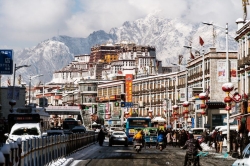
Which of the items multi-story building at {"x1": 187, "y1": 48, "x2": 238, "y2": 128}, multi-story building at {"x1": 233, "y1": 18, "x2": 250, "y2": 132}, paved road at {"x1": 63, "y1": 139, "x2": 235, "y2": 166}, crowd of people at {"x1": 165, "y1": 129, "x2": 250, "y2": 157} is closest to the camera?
paved road at {"x1": 63, "y1": 139, "x2": 235, "y2": 166}

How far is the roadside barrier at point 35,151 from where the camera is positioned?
19058 millimetres

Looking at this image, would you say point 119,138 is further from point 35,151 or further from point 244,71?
point 35,151

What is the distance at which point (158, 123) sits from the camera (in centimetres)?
12375

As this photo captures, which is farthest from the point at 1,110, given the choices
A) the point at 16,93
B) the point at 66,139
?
the point at 66,139

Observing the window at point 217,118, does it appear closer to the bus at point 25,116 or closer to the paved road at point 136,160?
the bus at point 25,116

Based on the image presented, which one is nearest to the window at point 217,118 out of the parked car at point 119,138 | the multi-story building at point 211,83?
the multi-story building at point 211,83

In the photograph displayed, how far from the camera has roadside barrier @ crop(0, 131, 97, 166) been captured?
19.1 m

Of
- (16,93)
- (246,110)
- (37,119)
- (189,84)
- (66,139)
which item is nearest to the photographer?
(66,139)

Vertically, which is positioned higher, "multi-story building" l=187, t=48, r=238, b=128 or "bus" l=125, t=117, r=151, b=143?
"multi-story building" l=187, t=48, r=238, b=128

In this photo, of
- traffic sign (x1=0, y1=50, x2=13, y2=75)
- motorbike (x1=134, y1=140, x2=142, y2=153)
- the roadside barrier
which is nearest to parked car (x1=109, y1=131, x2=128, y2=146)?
traffic sign (x1=0, y1=50, x2=13, y2=75)

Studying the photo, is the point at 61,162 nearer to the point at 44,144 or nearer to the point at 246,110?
the point at 44,144

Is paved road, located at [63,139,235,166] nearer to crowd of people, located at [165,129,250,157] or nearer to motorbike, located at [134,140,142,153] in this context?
crowd of people, located at [165,129,250,157]

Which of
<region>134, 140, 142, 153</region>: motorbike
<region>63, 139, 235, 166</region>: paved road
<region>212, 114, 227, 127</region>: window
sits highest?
<region>212, 114, 227, 127</region>: window

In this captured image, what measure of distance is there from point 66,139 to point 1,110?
256 ft
